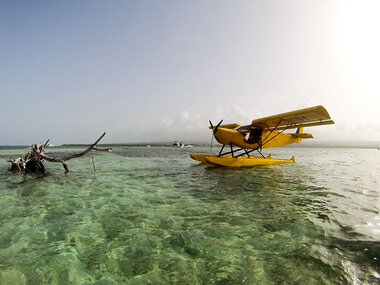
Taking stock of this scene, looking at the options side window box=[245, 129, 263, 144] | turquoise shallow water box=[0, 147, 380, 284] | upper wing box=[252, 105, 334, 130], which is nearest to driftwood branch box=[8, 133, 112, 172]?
turquoise shallow water box=[0, 147, 380, 284]

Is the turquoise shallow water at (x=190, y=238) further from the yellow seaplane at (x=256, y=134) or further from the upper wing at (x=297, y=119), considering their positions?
the yellow seaplane at (x=256, y=134)

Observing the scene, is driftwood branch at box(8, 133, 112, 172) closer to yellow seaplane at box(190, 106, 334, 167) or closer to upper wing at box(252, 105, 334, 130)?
yellow seaplane at box(190, 106, 334, 167)

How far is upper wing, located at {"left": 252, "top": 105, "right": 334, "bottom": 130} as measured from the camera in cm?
1089

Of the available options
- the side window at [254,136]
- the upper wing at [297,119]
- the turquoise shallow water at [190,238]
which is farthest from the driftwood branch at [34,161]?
the upper wing at [297,119]

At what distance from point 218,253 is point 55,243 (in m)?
2.94

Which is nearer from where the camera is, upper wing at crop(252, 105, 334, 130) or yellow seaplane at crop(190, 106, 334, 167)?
upper wing at crop(252, 105, 334, 130)

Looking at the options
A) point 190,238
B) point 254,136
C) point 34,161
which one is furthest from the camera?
point 254,136

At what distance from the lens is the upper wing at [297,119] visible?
1089cm

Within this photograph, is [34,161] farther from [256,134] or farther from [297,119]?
[297,119]

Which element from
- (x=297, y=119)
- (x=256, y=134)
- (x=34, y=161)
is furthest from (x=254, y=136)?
(x=34, y=161)

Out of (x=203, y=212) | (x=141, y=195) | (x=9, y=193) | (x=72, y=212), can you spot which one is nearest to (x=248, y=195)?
(x=203, y=212)

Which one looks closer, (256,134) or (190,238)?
(190,238)

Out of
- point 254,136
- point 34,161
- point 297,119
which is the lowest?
point 34,161

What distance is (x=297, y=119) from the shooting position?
12953mm
